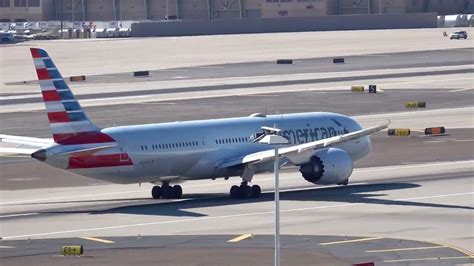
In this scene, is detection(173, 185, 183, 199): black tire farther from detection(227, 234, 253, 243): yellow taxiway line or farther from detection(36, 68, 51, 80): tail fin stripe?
detection(227, 234, 253, 243): yellow taxiway line

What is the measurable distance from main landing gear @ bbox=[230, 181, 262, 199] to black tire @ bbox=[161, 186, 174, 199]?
2601mm

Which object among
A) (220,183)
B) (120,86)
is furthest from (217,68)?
(220,183)

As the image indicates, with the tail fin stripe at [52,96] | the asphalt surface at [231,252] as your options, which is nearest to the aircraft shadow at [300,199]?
the tail fin stripe at [52,96]

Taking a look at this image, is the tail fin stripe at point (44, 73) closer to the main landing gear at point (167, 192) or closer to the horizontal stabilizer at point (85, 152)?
the horizontal stabilizer at point (85, 152)

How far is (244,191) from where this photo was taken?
192 feet

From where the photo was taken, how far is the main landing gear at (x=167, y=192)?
59250 millimetres

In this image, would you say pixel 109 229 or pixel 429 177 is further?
pixel 429 177

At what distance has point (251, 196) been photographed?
5875 centimetres

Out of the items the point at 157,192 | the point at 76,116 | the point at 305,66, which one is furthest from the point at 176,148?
the point at 305,66

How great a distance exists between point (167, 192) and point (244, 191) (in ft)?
11.1

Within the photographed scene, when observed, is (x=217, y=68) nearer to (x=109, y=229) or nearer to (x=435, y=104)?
(x=435, y=104)

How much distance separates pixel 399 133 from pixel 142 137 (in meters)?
31.1

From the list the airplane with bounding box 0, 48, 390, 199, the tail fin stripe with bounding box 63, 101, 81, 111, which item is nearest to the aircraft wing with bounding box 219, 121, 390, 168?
the airplane with bounding box 0, 48, 390, 199

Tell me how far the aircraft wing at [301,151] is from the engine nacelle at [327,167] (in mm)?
383
